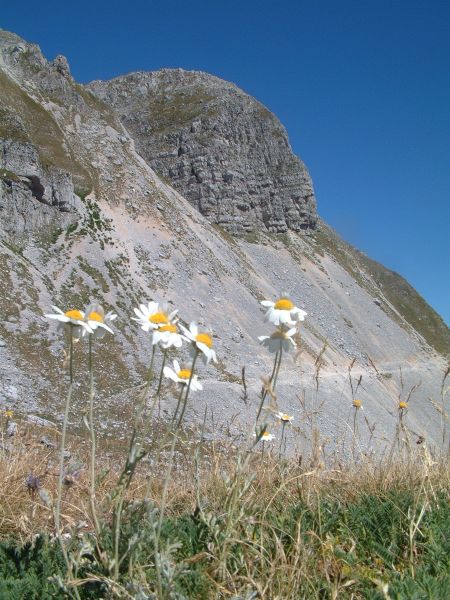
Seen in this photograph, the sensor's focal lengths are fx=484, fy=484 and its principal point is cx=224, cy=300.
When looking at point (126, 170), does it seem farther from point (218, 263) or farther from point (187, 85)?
point (187, 85)

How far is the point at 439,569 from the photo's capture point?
2.87 metres

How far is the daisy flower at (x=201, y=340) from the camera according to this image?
2406 mm

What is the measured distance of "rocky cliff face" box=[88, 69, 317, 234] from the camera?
64938mm

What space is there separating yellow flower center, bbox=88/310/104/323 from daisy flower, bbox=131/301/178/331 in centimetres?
18

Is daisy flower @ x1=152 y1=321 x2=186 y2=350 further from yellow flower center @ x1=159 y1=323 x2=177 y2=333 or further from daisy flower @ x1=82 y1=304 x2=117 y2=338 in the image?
daisy flower @ x1=82 y1=304 x2=117 y2=338

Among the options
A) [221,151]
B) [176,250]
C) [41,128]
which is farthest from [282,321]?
[221,151]

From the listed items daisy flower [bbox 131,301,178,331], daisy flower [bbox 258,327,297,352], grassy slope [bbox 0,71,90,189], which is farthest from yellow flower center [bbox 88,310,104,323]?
grassy slope [bbox 0,71,90,189]

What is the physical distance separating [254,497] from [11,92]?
151 feet

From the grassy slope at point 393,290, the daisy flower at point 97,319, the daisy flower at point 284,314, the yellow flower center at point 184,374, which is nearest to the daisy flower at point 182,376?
the yellow flower center at point 184,374

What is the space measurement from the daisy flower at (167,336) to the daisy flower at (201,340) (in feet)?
0.15

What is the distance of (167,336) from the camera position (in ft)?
7.83

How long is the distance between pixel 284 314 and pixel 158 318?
663 mm

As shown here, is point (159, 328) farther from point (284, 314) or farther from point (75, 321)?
point (284, 314)

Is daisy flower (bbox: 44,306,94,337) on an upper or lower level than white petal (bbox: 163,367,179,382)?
upper
